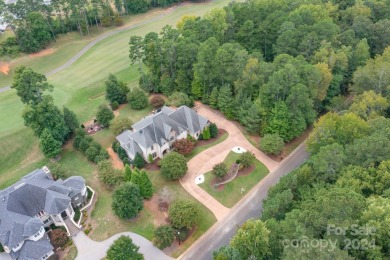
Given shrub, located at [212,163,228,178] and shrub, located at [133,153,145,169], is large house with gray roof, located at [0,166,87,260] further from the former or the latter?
shrub, located at [212,163,228,178]

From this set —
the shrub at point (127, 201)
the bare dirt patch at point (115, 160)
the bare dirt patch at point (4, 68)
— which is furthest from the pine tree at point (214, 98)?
the bare dirt patch at point (4, 68)

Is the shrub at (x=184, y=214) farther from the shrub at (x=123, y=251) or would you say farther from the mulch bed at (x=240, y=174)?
the mulch bed at (x=240, y=174)

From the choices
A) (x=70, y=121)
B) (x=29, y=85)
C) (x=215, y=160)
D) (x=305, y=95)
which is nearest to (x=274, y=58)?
(x=305, y=95)

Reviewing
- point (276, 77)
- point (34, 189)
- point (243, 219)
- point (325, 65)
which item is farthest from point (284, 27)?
point (34, 189)

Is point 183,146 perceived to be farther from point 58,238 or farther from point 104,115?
point 58,238

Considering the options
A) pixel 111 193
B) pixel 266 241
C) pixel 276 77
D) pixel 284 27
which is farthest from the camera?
pixel 284 27

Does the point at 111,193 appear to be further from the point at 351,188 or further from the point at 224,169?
the point at 351,188

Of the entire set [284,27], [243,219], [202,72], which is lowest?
[243,219]
